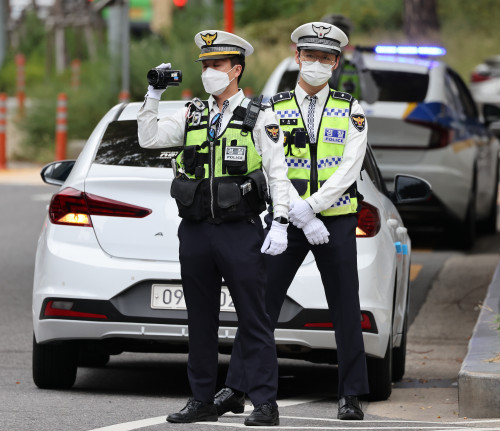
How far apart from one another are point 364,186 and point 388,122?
5140 mm

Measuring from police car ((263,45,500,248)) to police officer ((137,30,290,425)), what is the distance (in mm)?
5714

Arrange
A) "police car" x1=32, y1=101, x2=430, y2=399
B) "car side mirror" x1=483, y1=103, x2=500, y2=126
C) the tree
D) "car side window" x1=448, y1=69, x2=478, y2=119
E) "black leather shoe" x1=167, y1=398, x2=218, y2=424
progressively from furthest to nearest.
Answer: the tree → "car side mirror" x1=483, y1=103, x2=500, y2=126 → "car side window" x1=448, y1=69, x2=478, y2=119 → "police car" x1=32, y1=101, x2=430, y2=399 → "black leather shoe" x1=167, y1=398, x2=218, y2=424

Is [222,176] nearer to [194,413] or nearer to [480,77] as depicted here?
[194,413]

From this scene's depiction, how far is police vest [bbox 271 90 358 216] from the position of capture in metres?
6.14

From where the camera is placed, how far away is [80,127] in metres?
22.6

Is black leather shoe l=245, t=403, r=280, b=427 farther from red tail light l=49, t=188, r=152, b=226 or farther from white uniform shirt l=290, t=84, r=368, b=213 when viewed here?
red tail light l=49, t=188, r=152, b=226

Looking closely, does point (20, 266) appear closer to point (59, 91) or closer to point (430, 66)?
point (430, 66)

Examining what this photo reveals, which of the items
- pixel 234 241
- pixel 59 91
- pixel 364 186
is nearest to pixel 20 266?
pixel 364 186

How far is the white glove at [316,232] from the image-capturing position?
6.04m

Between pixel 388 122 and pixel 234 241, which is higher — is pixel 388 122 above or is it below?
below

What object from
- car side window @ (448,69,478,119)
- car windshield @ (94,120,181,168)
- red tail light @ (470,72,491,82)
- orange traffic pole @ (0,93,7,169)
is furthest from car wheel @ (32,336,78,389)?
red tail light @ (470,72,491,82)

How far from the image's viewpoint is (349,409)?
6219mm

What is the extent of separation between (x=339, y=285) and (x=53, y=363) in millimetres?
1596

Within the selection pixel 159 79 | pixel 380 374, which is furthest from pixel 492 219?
pixel 159 79
